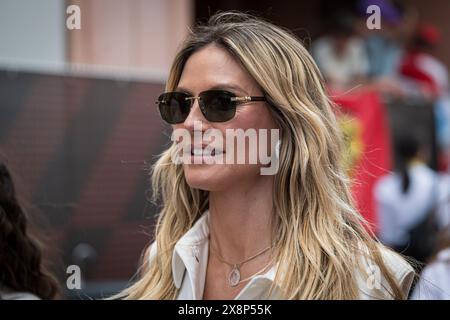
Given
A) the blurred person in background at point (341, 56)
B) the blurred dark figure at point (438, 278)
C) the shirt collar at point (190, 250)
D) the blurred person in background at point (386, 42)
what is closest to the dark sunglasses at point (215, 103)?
the shirt collar at point (190, 250)

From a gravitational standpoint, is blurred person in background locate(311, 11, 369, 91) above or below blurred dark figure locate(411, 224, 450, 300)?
above

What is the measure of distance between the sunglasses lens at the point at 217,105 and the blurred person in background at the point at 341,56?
144 cm

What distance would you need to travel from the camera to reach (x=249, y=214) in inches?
58.7

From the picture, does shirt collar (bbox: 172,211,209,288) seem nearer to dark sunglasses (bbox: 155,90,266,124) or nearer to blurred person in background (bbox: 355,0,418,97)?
dark sunglasses (bbox: 155,90,266,124)

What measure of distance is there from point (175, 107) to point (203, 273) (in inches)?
15.3

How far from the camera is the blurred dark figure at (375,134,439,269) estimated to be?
360 centimetres

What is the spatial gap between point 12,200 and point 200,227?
554 mm

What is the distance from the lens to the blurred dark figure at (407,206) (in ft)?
11.8

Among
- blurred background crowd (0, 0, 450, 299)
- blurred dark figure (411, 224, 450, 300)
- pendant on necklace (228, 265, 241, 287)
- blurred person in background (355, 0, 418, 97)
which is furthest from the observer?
blurred person in background (355, 0, 418, 97)

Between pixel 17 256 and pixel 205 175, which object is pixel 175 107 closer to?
pixel 205 175

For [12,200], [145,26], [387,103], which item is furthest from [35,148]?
[387,103]

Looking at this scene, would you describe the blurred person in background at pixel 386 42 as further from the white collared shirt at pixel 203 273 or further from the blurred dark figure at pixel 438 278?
the white collared shirt at pixel 203 273

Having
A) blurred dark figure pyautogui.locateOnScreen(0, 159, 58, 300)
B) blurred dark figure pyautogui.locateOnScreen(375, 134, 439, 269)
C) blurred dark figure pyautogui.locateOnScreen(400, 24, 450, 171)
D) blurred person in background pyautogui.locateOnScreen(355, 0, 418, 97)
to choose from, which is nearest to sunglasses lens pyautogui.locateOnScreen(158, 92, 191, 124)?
blurred dark figure pyautogui.locateOnScreen(0, 159, 58, 300)

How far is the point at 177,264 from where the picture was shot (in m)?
1.53
